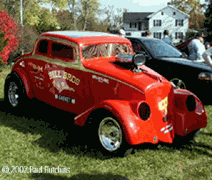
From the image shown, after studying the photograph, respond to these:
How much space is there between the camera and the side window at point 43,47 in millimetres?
6316

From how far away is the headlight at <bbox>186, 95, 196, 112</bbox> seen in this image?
204 inches

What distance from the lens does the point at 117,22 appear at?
7600 centimetres

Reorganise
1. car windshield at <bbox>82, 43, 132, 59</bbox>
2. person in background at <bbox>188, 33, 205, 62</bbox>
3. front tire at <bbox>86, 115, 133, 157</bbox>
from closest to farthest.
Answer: front tire at <bbox>86, 115, 133, 157</bbox> → car windshield at <bbox>82, 43, 132, 59</bbox> → person in background at <bbox>188, 33, 205, 62</bbox>

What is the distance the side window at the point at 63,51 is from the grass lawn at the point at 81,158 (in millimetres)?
1144

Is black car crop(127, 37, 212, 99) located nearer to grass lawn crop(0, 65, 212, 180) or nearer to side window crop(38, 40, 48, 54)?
grass lawn crop(0, 65, 212, 180)

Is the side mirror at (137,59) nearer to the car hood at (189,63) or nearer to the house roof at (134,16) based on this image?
the car hood at (189,63)

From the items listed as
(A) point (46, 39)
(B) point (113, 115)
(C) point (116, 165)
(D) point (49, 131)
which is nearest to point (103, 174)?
(C) point (116, 165)

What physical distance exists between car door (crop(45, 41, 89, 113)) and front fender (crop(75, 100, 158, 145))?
0.94m

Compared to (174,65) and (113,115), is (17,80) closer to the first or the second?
(113,115)

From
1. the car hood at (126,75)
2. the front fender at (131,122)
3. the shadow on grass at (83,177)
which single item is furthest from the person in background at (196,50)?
the shadow on grass at (83,177)

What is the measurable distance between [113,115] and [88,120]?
23.8 inches

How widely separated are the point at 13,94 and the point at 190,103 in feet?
14.0

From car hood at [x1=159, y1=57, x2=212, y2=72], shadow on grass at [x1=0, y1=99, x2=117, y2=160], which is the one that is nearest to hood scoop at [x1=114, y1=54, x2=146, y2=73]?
shadow on grass at [x1=0, y1=99, x2=117, y2=160]

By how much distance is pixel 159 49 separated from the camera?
28.1 ft
